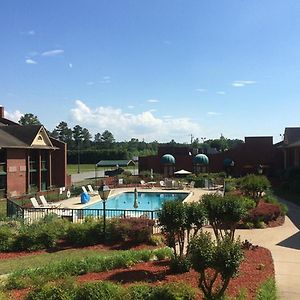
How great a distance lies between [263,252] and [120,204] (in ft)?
69.5

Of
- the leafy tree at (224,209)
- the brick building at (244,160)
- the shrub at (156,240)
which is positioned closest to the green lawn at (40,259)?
the shrub at (156,240)

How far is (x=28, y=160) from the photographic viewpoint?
3878 centimetres

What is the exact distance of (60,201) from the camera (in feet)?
107

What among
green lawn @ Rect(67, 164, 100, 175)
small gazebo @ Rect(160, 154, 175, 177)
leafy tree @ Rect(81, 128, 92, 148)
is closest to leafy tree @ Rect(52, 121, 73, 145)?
leafy tree @ Rect(81, 128, 92, 148)

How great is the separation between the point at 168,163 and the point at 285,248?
42.1 m

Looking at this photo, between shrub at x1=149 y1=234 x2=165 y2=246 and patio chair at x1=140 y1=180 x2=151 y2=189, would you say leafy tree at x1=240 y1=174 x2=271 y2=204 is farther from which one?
patio chair at x1=140 y1=180 x2=151 y2=189

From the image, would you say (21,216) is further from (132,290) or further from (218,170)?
(218,170)

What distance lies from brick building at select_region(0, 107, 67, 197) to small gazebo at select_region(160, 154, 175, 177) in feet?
53.8

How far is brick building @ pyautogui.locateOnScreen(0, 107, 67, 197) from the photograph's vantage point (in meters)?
35.9

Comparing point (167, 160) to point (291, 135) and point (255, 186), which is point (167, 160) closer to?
point (291, 135)

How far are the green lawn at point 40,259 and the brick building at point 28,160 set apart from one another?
21187 millimetres

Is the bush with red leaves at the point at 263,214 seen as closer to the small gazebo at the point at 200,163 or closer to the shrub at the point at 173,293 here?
the shrub at the point at 173,293

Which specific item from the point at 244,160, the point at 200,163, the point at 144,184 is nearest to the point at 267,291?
the point at 144,184

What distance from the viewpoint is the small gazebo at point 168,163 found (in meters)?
57.2
